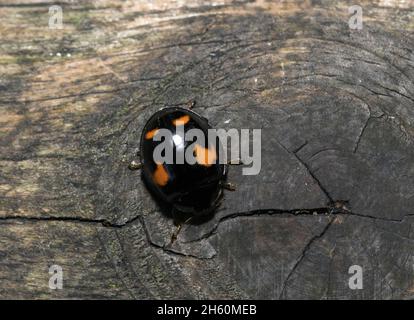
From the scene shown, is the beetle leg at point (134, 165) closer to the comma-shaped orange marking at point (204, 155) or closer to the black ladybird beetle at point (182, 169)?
the black ladybird beetle at point (182, 169)

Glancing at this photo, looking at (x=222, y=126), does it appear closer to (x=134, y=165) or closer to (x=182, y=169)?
(x=182, y=169)

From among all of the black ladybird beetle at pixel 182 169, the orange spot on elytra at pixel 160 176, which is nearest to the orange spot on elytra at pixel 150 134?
the black ladybird beetle at pixel 182 169

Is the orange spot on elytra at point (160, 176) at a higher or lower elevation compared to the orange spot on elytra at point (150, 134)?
lower

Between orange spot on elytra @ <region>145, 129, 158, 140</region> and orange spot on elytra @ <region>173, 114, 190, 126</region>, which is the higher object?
orange spot on elytra @ <region>173, 114, 190, 126</region>

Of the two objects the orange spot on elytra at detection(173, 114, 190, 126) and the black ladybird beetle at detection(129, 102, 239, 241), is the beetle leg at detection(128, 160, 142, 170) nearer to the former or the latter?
the black ladybird beetle at detection(129, 102, 239, 241)

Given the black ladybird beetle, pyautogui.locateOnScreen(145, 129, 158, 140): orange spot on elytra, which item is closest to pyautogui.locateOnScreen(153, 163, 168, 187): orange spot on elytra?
the black ladybird beetle
